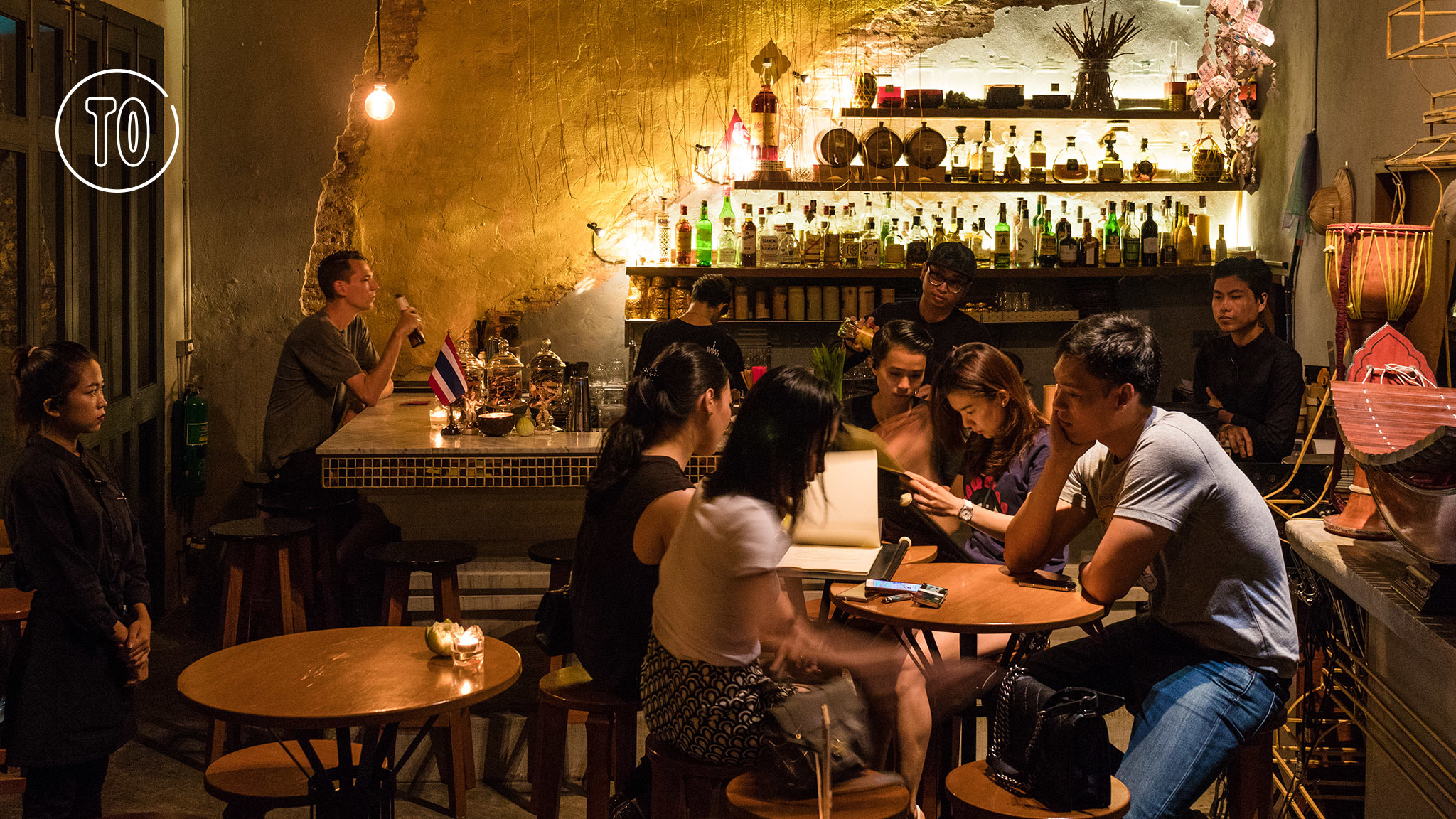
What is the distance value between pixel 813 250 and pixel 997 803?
13.9 feet

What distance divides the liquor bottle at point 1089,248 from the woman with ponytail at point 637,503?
3.97 m

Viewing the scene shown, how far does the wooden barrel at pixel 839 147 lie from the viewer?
20.0 feet

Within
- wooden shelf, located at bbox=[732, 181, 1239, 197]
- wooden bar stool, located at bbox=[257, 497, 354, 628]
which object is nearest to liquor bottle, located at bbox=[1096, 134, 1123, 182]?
wooden shelf, located at bbox=[732, 181, 1239, 197]

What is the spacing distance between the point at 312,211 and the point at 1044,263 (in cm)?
380

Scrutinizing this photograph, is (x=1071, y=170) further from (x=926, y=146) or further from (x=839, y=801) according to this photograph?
(x=839, y=801)

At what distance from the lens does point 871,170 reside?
6.06 meters

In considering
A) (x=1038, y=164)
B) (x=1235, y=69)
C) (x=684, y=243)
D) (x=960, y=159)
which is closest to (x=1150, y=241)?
(x=1038, y=164)

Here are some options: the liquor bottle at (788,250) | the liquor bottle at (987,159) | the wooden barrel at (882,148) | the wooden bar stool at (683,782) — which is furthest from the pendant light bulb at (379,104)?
the wooden bar stool at (683,782)

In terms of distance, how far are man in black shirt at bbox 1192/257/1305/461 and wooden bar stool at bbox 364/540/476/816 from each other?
2.89 m

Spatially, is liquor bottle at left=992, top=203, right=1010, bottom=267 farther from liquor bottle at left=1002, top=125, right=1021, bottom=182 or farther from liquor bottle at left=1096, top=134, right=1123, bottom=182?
liquor bottle at left=1096, top=134, right=1123, bottom=182

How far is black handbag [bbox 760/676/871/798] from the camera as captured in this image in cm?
212

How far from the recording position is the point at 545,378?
14.8 feet

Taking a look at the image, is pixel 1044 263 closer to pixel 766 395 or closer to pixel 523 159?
pixel 523 159

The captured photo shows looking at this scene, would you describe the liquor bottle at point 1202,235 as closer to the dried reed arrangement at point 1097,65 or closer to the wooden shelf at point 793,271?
the dried reed arrangement at point 1097,65
